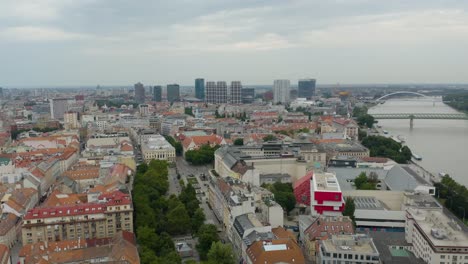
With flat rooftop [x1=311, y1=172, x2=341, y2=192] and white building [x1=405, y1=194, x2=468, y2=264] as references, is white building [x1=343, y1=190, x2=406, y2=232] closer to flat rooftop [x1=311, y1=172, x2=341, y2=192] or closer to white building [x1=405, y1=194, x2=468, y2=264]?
white building [x1=405, y1=194, x2=468, y2=264]

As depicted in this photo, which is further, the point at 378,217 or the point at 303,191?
the point at 303,191

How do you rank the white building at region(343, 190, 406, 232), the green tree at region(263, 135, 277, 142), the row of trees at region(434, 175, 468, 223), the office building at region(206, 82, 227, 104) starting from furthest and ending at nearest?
1. the office building at region(206, 82, 227, 104)
2. the green tree at region(263, 135, 277, 142)
3. the row of trees at region(434, 175, 468, 223)
4. the white building at region(343, 190, 406, 232)

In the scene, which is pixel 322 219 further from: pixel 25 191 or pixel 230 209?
pixel 25 191

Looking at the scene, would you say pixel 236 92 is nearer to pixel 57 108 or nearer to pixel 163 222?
pixel 57 108

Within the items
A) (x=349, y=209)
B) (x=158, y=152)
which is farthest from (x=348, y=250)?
(x=158, y=152)

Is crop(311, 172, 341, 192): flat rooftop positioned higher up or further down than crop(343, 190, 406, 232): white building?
higher up

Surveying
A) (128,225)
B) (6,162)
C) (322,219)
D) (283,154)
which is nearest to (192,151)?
(283,154)

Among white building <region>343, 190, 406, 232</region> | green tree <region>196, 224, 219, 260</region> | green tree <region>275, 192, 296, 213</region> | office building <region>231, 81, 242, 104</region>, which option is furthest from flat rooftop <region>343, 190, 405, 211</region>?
office building <region>231, 81, 242, 104</region>
